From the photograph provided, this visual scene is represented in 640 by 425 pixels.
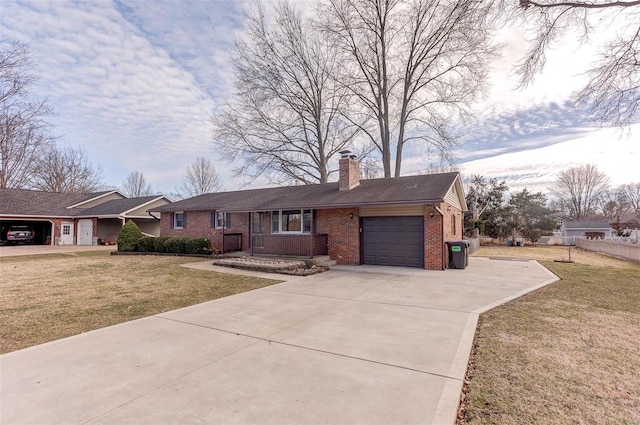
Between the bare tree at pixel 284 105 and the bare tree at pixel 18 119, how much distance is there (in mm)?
10733

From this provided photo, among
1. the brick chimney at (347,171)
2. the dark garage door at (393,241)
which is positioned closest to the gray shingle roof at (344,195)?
the brick chimney at (347,171)

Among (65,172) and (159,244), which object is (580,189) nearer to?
(159,244)

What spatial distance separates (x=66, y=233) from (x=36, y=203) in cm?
309

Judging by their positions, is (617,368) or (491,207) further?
(491,207)

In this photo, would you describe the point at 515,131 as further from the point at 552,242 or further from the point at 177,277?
the point at 552,242

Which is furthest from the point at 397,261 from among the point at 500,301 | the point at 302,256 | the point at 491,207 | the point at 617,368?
the point at 491,207

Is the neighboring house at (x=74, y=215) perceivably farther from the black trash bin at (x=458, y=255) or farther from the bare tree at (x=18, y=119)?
the black trash bin at (x=458, y=255)

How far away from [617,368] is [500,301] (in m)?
3.18

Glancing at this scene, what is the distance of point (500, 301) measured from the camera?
6609 mm

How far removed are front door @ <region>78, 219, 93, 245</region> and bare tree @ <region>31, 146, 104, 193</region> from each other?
10.3 metres

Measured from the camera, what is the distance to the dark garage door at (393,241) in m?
11.5

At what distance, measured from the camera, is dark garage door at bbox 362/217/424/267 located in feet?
37.9

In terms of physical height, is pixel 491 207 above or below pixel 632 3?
below

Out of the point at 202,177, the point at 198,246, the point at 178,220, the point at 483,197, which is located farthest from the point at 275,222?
the point at 202,177
